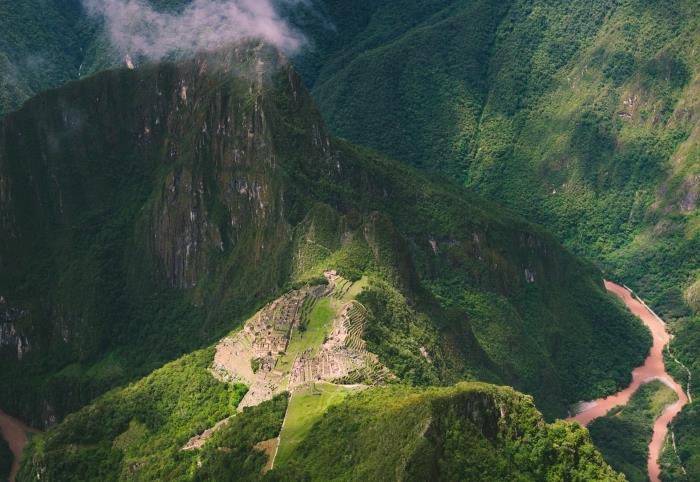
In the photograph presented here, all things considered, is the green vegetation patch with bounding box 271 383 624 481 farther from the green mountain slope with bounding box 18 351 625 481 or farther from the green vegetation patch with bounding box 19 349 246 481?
the green vegetation patch with bounding box 19 349 246 481

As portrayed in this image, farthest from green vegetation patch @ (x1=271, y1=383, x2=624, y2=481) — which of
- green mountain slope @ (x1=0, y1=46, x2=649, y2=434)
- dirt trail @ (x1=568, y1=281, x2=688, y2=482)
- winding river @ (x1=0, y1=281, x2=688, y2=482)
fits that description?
dirt trail @ (x1=568, y1=281, x2=688, y2=482)

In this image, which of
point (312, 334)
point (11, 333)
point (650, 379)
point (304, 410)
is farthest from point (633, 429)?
point (11, 333)

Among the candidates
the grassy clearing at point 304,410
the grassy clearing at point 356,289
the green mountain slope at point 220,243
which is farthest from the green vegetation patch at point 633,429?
the grassy clearing at point 304,410

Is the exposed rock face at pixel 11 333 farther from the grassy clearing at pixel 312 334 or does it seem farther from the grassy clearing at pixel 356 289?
the grassy clearing at pixel 312 334

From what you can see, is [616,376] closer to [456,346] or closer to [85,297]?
[456,346]

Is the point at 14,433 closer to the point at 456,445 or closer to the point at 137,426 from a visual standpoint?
the point at 137,426

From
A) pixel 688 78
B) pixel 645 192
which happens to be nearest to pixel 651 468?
pixel 645 192

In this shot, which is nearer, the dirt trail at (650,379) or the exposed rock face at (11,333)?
the dirt trail at (650,379)
